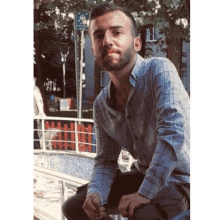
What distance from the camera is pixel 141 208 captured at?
2117 millimetres

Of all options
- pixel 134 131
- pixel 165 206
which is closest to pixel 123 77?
pixel 134 131

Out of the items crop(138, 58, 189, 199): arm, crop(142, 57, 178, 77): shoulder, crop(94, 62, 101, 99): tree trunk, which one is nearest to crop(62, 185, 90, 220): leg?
crop(138, 58, 189, 199): arm

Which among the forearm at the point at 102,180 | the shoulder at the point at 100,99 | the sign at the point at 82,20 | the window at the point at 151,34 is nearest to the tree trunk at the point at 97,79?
the shoulder at the point at 100,99

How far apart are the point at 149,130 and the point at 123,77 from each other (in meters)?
0.39

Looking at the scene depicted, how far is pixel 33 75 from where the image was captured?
9.01ft

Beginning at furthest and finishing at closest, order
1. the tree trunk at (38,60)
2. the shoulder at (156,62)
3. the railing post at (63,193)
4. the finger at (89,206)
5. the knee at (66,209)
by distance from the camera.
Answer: the tree trunk at (38,60) → the railing post at (63,193) → the knee at (66,209) → the finger at (89,206) → the shoulder at (156,62)

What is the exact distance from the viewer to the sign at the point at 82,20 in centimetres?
249

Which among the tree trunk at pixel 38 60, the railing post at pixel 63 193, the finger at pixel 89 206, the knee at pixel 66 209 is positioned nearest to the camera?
the finger at pixel 89 206

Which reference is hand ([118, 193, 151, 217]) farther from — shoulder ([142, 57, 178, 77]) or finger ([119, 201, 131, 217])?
shoulder ([142, 57, 178, 77])

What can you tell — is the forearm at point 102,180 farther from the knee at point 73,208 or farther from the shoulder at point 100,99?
the shoulder at point 100,99

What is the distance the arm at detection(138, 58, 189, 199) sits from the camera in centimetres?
210

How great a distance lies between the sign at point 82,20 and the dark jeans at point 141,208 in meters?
1.05

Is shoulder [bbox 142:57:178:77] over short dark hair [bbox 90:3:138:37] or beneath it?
beneath
